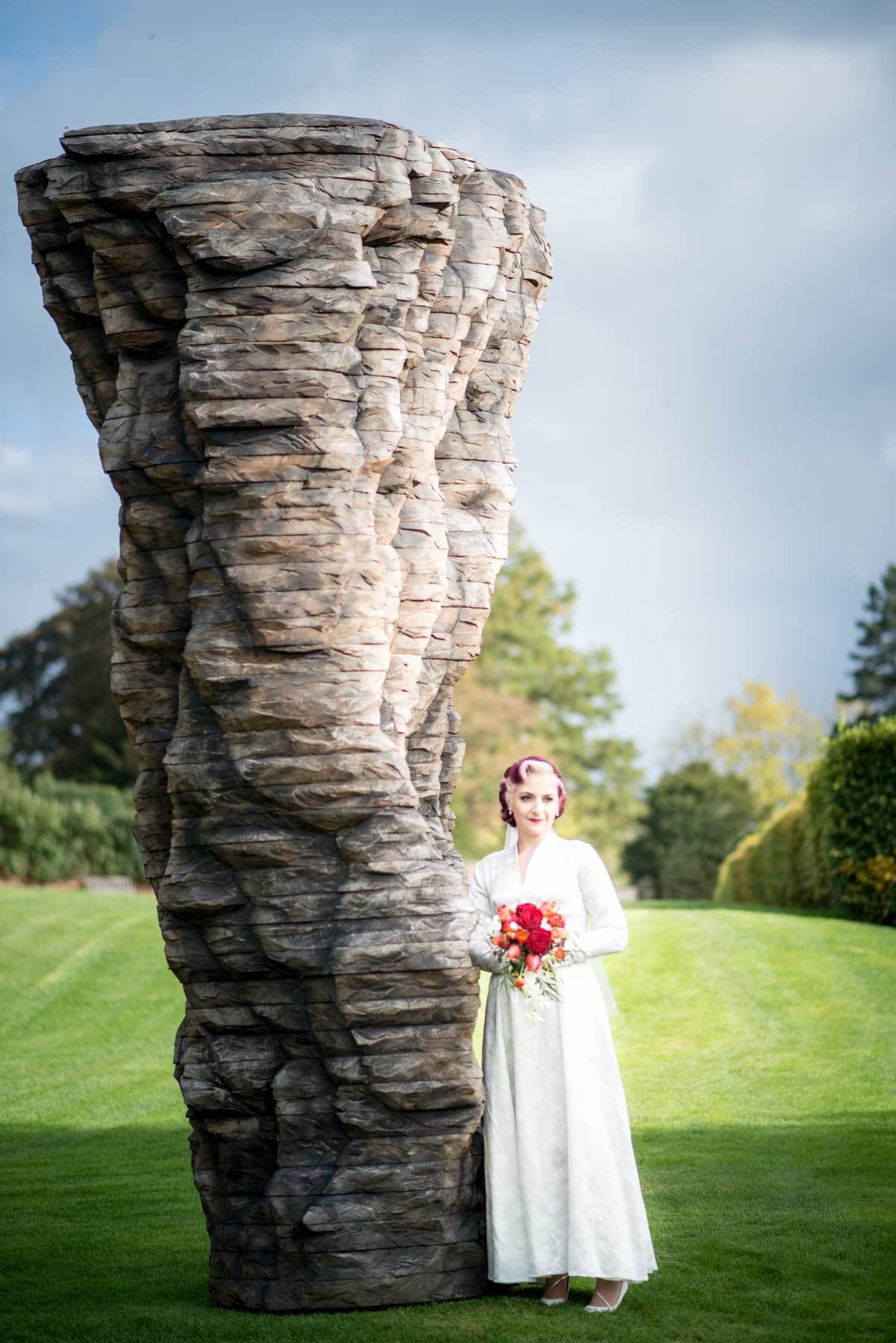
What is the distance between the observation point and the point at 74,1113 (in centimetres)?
1462

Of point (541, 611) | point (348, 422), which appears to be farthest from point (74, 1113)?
point (541, 611)

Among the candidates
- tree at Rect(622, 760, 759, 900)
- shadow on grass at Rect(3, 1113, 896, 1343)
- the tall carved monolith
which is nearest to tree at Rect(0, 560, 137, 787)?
tree at Rect(622, 760, 759, 900)

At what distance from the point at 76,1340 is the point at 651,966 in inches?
465

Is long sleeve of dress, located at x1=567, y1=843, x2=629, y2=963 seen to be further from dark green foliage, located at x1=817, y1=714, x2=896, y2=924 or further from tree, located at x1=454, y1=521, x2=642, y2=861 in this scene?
tree, located at x1=454, y1=521, x2=642, y2=861

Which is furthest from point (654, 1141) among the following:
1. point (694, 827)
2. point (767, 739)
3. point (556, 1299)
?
point (767, 739)

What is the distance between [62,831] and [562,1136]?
27420 mm

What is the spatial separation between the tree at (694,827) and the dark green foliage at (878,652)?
12905mm

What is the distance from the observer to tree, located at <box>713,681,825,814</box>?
181 feet

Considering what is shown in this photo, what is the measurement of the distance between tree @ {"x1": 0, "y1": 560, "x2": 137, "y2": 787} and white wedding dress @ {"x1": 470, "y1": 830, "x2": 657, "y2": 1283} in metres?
36.8

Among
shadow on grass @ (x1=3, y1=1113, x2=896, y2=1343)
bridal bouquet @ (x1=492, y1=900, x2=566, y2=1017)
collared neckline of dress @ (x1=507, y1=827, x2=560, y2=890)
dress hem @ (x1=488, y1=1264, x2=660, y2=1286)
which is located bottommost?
shadow on grass @ (x1=3, y1=1113, x2=896, y2=1343)

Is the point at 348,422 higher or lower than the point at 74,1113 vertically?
higher

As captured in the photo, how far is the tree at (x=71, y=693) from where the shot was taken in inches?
1781

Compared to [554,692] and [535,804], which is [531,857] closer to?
[535,804]

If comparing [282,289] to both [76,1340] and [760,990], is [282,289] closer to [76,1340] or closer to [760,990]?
[76,1340]
